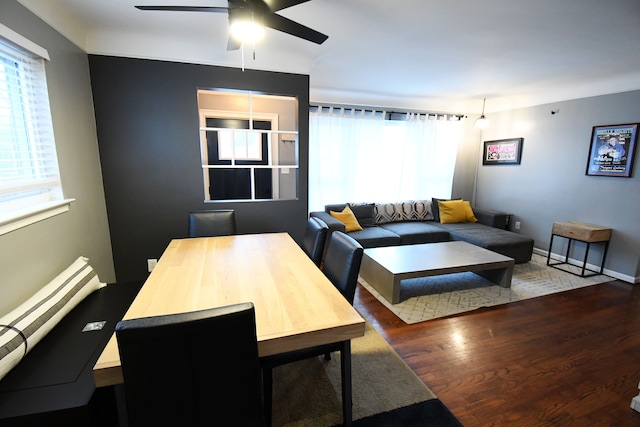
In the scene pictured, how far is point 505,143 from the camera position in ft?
15.1

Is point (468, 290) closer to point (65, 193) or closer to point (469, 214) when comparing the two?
point (469, 214)

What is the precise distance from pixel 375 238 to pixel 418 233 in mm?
700

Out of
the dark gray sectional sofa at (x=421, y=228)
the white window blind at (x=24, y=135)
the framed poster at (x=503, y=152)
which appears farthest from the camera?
the framed poster at (x=503, y=152)

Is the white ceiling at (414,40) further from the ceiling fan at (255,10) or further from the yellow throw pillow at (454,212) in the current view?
the yellow throw pillow at (454,212)

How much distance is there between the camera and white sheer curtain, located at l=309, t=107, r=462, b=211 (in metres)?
4.20

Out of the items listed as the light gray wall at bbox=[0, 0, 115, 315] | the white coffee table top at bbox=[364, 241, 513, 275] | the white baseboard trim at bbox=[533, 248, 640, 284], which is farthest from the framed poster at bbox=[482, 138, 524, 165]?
the light gray wall at bbox=[0, 0, 115, 315]

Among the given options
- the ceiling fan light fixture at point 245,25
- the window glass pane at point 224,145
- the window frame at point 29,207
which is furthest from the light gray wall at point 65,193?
the window glass pane at point 224,145

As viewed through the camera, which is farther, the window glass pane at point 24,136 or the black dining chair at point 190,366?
the window glass pane at point 24,136

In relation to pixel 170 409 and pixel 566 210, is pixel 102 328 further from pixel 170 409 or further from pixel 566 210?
pixel 566 210

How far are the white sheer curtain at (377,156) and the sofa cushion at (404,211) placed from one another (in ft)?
0.68

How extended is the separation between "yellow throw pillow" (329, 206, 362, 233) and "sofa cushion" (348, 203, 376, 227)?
0.26m

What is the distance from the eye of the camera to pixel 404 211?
4617mm

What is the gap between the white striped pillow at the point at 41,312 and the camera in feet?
3.96

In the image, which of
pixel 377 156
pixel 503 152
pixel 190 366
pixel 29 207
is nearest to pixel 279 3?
pixel 190 366
